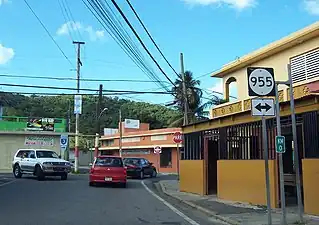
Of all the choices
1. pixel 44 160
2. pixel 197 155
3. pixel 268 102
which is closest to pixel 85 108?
pixel 44 160

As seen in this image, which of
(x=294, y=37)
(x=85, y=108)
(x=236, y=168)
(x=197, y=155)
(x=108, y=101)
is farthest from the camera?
(x=85, y=108)

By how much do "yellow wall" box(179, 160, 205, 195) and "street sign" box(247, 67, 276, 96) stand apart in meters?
9.31

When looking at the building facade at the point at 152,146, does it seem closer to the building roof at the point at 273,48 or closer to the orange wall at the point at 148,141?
the orange wall at the point at 148,141

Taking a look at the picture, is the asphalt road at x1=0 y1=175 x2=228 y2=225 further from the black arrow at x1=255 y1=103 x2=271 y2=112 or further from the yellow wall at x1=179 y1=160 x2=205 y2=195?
the black arrow at x1=255 y1=103 x2=271 y2=112

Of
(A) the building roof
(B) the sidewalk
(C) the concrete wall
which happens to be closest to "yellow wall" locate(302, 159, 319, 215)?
(B) the sidewalk

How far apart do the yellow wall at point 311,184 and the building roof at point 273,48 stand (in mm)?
6855

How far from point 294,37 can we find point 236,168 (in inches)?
238

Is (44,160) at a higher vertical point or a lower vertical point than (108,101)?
lower

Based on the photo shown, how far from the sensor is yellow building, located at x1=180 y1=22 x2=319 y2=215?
12.6m

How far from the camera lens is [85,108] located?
238ft

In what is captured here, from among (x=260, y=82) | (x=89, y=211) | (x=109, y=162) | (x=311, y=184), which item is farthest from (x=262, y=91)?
(x=109, y=162)

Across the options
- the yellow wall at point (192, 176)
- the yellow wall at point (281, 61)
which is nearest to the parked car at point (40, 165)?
the yellow wall at point (192, 176)

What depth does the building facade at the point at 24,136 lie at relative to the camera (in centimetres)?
4462

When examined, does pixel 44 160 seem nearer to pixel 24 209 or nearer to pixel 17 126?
pixel 24 209
